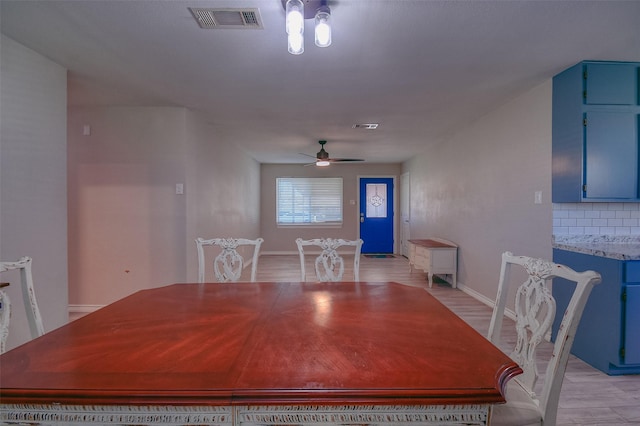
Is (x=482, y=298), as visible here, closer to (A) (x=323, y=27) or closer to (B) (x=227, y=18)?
(A) (x=323, y=27)

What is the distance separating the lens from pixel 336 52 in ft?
7.42

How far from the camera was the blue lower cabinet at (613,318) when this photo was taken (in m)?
2.13

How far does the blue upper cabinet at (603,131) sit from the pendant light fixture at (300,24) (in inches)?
87.5

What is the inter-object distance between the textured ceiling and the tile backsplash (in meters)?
1.17

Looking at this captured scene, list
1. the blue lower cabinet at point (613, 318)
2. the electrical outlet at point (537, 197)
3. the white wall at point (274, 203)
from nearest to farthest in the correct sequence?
the blue lower cabinet at point (613, 318) < the electrical outlet at point (537, 197) < the white wall at point (274, 203)

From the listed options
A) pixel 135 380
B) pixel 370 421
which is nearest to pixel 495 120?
pixel 370 421

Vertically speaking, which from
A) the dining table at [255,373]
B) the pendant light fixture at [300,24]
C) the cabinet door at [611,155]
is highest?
the pendant light fixture at [300,24]

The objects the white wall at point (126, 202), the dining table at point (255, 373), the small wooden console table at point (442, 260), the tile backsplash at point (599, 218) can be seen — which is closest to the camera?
the dining table at point (255, 373)

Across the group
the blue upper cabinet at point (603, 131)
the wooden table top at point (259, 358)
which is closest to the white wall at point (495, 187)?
the blue upper cabinet at point (603, 131)

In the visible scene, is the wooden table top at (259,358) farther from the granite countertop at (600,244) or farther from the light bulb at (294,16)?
the granite countertop at (600,244)

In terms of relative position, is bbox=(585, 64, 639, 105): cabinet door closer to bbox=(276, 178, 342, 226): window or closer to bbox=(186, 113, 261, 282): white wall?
bbox=(186, 113, 261, 282): white wall

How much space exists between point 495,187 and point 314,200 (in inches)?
198

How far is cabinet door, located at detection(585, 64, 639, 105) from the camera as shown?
2494 mm

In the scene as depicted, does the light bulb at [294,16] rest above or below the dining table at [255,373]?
above
